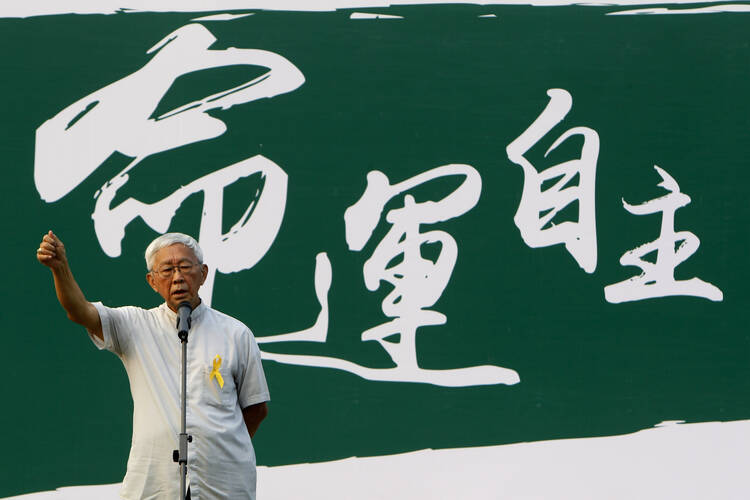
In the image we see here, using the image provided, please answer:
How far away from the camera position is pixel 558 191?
352 centimetres

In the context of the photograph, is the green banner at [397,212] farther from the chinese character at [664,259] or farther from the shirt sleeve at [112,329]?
the shirt sleeve at [112,329]

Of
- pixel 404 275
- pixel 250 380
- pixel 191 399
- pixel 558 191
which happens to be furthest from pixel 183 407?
pixel 558 191

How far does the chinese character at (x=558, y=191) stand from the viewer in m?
3.50

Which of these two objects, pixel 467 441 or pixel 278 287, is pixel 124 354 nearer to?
pixel 278 287

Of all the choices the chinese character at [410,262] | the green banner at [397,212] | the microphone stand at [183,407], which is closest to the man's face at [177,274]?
the microphone stand at [183,407]

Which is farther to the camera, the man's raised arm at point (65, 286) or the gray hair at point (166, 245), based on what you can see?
the gray hair at point (166, 245)

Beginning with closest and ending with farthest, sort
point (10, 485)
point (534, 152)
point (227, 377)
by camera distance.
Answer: point (227, 377)
point (10, 485)
point (534, 152)

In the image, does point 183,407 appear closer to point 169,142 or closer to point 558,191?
point 169,142

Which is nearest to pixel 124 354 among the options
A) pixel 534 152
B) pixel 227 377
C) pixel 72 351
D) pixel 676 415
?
pixel 227 377

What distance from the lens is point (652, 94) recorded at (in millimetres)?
3539

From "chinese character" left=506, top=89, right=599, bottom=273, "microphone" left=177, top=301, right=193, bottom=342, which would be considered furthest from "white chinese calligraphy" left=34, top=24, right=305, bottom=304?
"microphone" left=177, top=301, right=193, bottom=342

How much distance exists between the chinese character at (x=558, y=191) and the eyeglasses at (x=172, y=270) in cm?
153

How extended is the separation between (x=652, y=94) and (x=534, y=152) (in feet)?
1.62

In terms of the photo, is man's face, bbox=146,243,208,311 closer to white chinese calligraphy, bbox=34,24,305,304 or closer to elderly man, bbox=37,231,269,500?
elderly man, bbox=37,231,269,500
